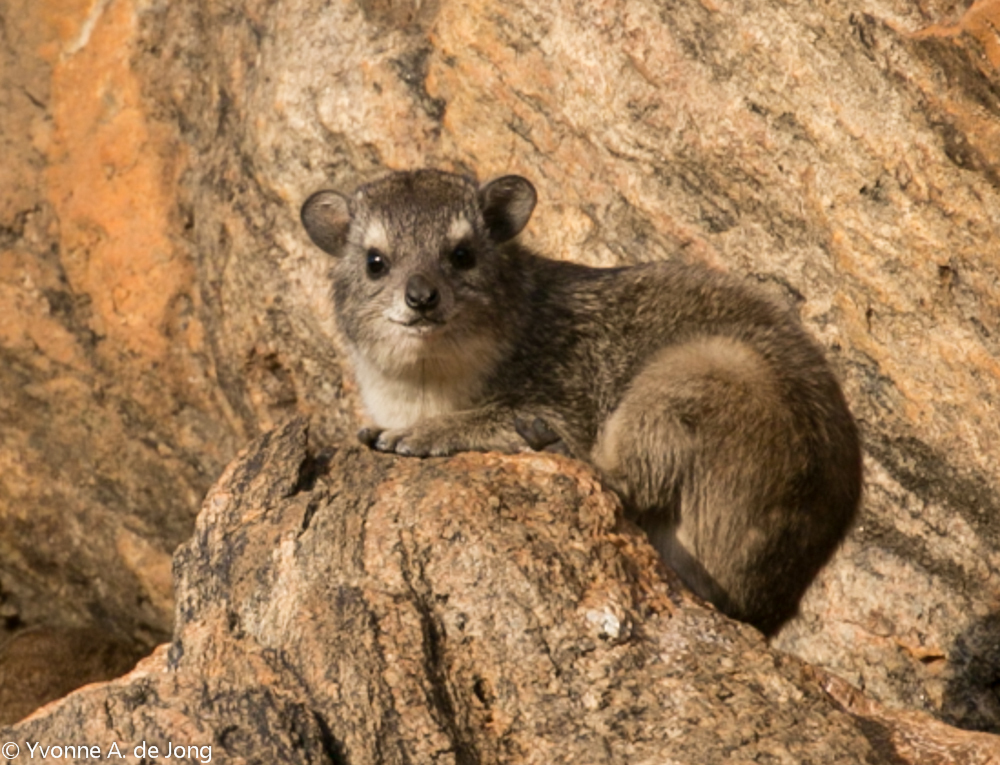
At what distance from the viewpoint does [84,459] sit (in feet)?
34.3

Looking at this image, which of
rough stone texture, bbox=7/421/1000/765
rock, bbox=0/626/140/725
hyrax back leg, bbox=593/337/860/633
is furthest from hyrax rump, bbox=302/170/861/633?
rock, bbox=0/626/140/725

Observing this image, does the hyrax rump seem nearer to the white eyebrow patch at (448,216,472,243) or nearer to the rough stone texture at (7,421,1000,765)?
the white eyebrow patch at (448,216,472,243)

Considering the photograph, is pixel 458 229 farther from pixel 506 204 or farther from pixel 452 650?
pixel 452 650

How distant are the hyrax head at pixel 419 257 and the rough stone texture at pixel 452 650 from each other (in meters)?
1.20

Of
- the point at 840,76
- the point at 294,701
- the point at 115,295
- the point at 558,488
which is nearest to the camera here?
the point at 294,701

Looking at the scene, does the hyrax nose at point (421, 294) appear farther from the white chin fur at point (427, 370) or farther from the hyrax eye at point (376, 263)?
the hyrax eye at point (376, 263)

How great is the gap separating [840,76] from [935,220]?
942 mm

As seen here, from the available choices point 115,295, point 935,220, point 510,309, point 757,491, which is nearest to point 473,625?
point 757,491

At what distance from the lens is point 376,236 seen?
732 centimetres

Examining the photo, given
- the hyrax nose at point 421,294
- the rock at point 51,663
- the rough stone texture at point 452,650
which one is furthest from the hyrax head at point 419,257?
the rock at point 51,663

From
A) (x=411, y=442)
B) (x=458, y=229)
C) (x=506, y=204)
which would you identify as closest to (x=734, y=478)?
(x=411, y=442)

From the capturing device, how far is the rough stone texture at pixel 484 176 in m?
7.71

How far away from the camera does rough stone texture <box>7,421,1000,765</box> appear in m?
4.95

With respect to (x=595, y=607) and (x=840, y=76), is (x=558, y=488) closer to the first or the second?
(x=595, y=607)
